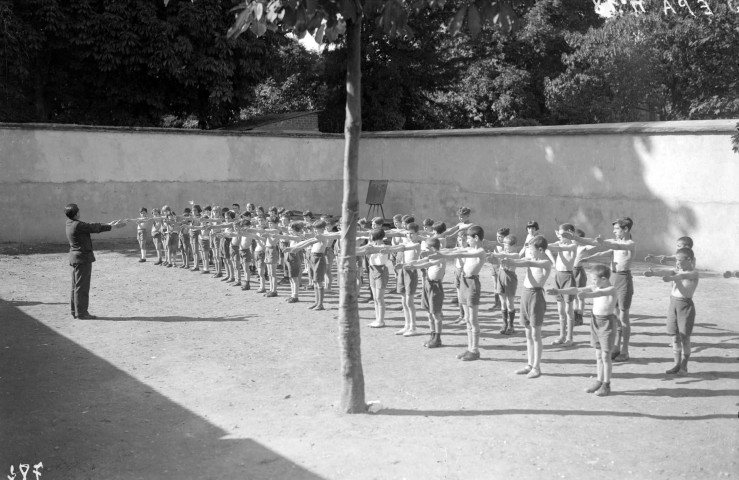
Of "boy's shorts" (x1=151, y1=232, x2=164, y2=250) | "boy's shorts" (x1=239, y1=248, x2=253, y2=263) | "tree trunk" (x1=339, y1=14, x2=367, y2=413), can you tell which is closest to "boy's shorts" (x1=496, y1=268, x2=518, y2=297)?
"tree trunk" (x1=339, y1=14, x2=367, y2=413)

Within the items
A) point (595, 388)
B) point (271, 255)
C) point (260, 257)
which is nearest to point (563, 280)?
point (595, 388)

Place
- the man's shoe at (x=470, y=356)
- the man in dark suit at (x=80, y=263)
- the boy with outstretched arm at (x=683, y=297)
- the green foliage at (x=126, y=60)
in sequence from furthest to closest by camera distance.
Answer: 1. the green foliage at (x=126, y=60)
2. the man in dark suit at (x=80, y=263)
3. the man's shoe at (x=470, y=356)
4. the boy with outstretched arm at (x=683, y=297)

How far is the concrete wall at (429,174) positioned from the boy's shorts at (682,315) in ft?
28.8

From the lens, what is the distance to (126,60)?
84.9 feet

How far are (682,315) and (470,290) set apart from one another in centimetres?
266

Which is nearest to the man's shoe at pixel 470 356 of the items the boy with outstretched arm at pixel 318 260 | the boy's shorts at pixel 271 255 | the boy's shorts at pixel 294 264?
the boy with outstretched arm at pixel 318 260

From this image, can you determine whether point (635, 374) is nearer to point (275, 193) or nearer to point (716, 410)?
point (716, 410)

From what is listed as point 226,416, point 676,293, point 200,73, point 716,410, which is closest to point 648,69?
point 200,73

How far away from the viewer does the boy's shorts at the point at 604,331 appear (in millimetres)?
8289

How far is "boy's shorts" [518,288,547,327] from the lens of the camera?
911 cm

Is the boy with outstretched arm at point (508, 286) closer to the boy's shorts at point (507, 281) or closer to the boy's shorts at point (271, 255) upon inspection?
the boy's shorts at point (507, 281)

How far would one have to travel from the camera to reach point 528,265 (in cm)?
924

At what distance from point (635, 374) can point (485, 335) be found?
9.18ft

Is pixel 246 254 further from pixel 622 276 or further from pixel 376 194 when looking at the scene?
pixel 376 194
